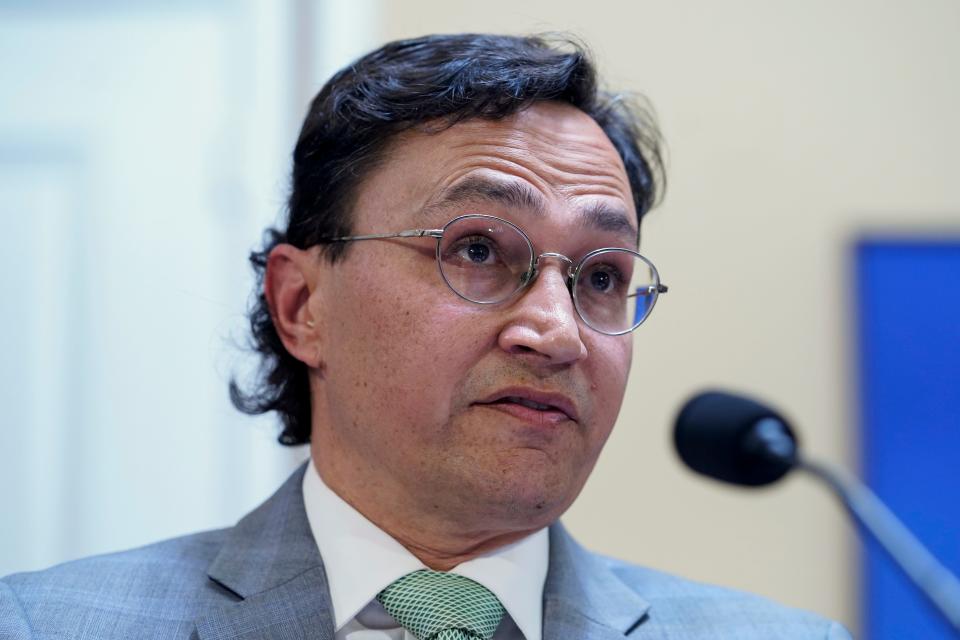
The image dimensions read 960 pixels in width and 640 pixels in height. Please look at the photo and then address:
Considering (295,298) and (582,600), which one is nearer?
(582,600)

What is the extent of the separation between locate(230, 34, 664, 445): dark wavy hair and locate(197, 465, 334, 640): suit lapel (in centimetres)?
29

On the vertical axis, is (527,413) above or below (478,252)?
Result: below

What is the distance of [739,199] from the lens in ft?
9.05

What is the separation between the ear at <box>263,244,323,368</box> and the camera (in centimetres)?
176

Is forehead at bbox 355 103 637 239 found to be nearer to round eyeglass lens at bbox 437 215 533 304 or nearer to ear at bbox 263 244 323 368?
round eyeglass lens at bbox 437 215 533 304

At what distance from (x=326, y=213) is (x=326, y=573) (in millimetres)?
564

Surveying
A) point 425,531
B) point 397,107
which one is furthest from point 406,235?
point 425,531

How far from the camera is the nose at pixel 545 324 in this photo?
1.48 m

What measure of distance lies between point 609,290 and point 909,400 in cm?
133

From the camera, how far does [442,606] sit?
59.8 inches

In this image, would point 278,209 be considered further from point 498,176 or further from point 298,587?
point 298,587

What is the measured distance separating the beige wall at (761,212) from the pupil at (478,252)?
1211 mm

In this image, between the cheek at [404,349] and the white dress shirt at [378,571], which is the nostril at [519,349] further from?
the white dress shirt at [378,571]

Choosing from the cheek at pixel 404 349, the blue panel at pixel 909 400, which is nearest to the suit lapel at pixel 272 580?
the cheek at pixel 404 349
